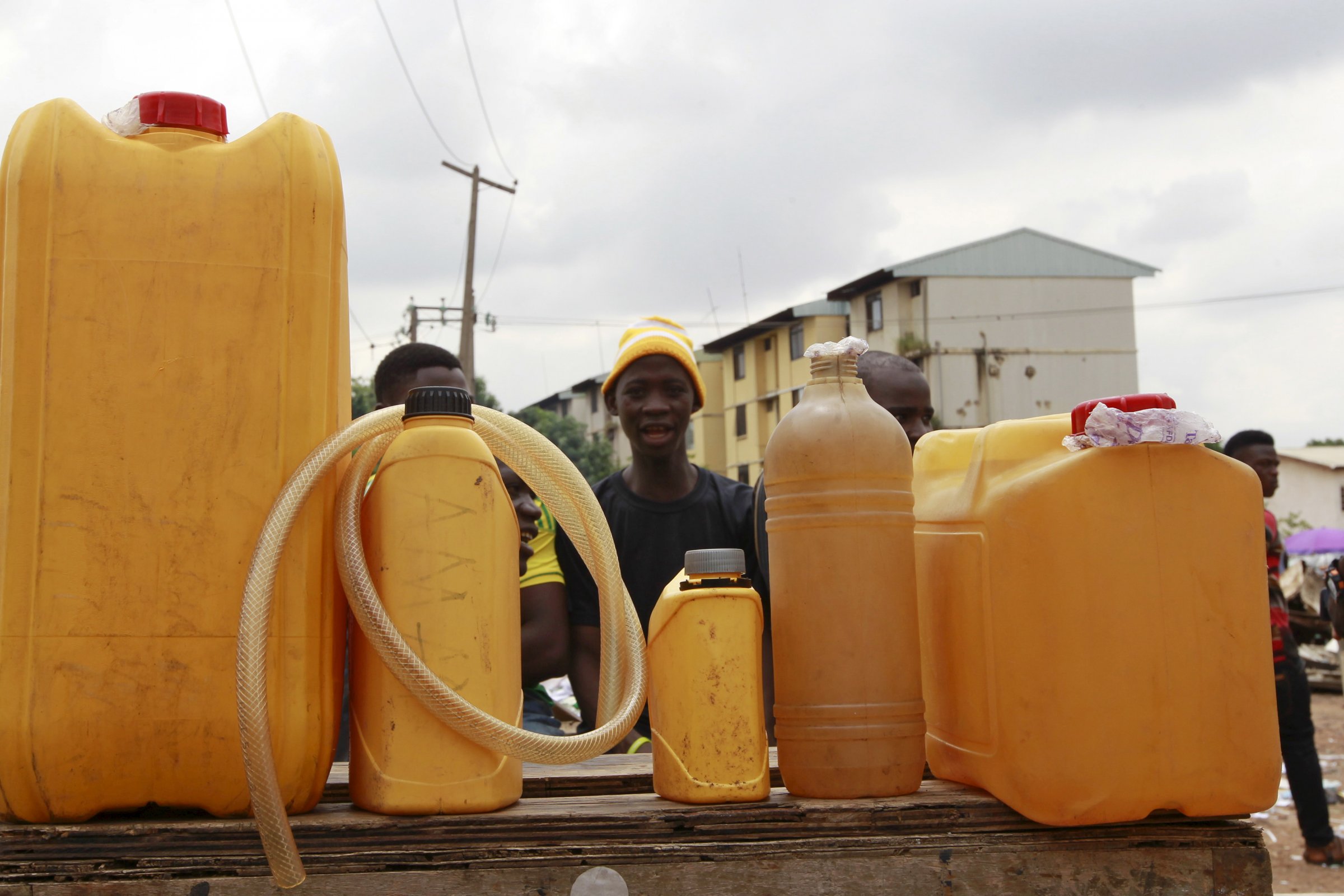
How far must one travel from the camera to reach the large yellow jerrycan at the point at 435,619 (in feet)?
4.55

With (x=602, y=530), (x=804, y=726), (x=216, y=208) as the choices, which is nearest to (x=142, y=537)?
(x=216, y=208)

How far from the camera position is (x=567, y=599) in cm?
304

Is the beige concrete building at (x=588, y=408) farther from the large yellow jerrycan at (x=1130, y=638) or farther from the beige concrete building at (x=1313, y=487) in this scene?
the large yellow jerrycan at (x=1130, y=638)

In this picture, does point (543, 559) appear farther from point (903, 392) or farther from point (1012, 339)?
point (1012, 339)

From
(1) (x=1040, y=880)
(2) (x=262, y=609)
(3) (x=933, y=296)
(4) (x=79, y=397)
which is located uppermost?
(3) (x=933, y=296)

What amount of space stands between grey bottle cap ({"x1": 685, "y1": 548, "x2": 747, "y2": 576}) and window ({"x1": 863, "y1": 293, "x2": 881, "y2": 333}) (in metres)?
29.6

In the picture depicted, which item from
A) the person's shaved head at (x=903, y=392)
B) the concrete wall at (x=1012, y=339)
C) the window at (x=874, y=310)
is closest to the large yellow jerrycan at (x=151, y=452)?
the person's shaved head at (x=903, y=392)

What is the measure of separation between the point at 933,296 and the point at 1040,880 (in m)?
28.6

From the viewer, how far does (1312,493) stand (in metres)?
32.9

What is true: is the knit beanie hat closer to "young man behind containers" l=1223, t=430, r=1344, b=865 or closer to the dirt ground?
the dirt ground

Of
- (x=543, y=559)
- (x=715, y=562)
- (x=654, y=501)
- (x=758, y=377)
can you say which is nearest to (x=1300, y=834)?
(x=654, y=501)

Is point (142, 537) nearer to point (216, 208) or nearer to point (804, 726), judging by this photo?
point (216, 208)

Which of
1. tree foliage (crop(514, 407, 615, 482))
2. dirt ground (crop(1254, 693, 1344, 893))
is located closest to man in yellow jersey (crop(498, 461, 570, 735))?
dirt ground (crop(1254, 693, 1344, 893))

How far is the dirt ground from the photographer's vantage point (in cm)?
509
